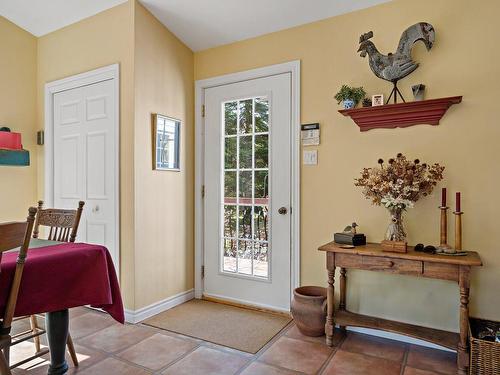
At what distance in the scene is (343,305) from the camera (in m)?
2.72

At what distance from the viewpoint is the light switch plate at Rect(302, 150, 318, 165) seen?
2.86 metres

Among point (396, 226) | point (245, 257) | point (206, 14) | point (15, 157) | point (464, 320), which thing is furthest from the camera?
point (15, 157)

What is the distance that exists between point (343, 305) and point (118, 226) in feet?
6.38

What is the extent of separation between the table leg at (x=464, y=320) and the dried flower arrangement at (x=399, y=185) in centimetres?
40

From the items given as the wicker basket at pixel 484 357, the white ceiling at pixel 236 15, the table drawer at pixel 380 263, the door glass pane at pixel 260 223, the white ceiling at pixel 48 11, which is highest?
the white ceiling at pixel 48 11

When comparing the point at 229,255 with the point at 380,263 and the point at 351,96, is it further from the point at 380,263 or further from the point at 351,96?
the point at 351,96

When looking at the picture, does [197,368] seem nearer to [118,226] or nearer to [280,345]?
[280,345]

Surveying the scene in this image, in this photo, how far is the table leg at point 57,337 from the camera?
1.85 metres

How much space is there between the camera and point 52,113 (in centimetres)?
353

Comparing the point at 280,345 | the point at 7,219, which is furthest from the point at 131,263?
the point at 7,219

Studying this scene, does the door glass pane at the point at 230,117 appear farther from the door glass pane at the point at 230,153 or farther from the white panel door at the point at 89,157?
the white panel door at the point at 89,157

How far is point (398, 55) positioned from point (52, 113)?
3.23m

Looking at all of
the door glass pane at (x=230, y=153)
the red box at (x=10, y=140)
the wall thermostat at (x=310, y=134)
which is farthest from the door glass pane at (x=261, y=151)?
the red box at (x=10, y=140)

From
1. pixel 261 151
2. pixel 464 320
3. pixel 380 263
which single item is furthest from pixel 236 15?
pixel 464 320
